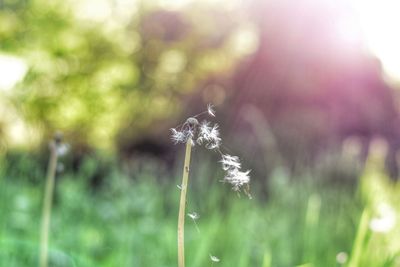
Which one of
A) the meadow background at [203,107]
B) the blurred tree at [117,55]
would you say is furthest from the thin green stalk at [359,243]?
the blurred tree at [117,55]

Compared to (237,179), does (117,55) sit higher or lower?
higher

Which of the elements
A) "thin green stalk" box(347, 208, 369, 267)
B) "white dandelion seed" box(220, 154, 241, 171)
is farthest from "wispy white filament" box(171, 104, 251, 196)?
"thin green stalk" box(347, 208, 369, 267)

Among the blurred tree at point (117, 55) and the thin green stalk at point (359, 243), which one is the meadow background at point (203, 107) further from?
the thin green stalk at point (359, 243)

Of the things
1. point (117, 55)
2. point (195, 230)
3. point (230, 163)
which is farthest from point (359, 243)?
point (117, 55)

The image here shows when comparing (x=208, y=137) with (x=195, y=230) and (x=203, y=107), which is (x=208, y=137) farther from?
(x=203, y=107)

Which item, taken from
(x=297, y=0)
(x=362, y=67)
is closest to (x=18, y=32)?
(x=297, y=0)

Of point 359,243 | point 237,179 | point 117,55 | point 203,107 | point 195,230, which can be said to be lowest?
point 237,179
